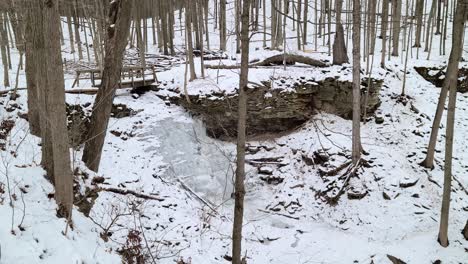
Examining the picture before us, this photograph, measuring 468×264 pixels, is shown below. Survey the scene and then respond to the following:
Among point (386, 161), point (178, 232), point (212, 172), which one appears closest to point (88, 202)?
point (178, 232)

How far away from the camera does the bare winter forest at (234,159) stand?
489 cm

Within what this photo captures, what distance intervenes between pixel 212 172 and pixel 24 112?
6072 millimetres

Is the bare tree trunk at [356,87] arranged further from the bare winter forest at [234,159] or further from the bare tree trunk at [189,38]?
the bare tree trunk at [189,38]

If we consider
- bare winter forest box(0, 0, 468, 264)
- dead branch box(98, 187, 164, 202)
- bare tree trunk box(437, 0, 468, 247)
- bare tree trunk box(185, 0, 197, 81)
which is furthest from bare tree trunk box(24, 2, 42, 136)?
bare tree trunk box(437, 0, 468, 247)

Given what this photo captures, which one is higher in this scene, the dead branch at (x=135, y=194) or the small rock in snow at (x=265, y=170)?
the dead branch at (x=135, y=194)

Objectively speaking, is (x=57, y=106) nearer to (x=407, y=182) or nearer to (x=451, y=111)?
(x=451, y=111)

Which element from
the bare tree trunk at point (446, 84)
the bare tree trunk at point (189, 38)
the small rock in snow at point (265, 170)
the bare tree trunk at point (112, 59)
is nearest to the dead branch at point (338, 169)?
the small rock in snow at point (265, 170)

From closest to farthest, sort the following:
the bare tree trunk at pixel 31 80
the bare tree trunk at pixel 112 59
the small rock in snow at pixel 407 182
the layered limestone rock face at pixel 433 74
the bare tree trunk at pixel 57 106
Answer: the bare tree trunk at pixel 57 106, the bare tree trunk at pixel 112 59, the bare tree trunk at pixel 31 80, the small rock in snow at pixel 407 182, the layered limestone rock face at pixel 433 74

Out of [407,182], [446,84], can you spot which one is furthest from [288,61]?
[407,182]

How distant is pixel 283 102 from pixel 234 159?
3166 mm

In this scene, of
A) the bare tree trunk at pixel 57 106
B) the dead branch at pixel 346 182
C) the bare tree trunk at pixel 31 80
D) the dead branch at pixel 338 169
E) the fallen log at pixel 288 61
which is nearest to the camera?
the bare tree trunk at pixel 57 106

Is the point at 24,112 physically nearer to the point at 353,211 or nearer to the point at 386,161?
the point at 353,211

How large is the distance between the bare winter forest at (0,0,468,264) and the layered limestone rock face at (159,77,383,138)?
0.17 ft

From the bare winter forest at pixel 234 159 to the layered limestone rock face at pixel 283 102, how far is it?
52 mm
